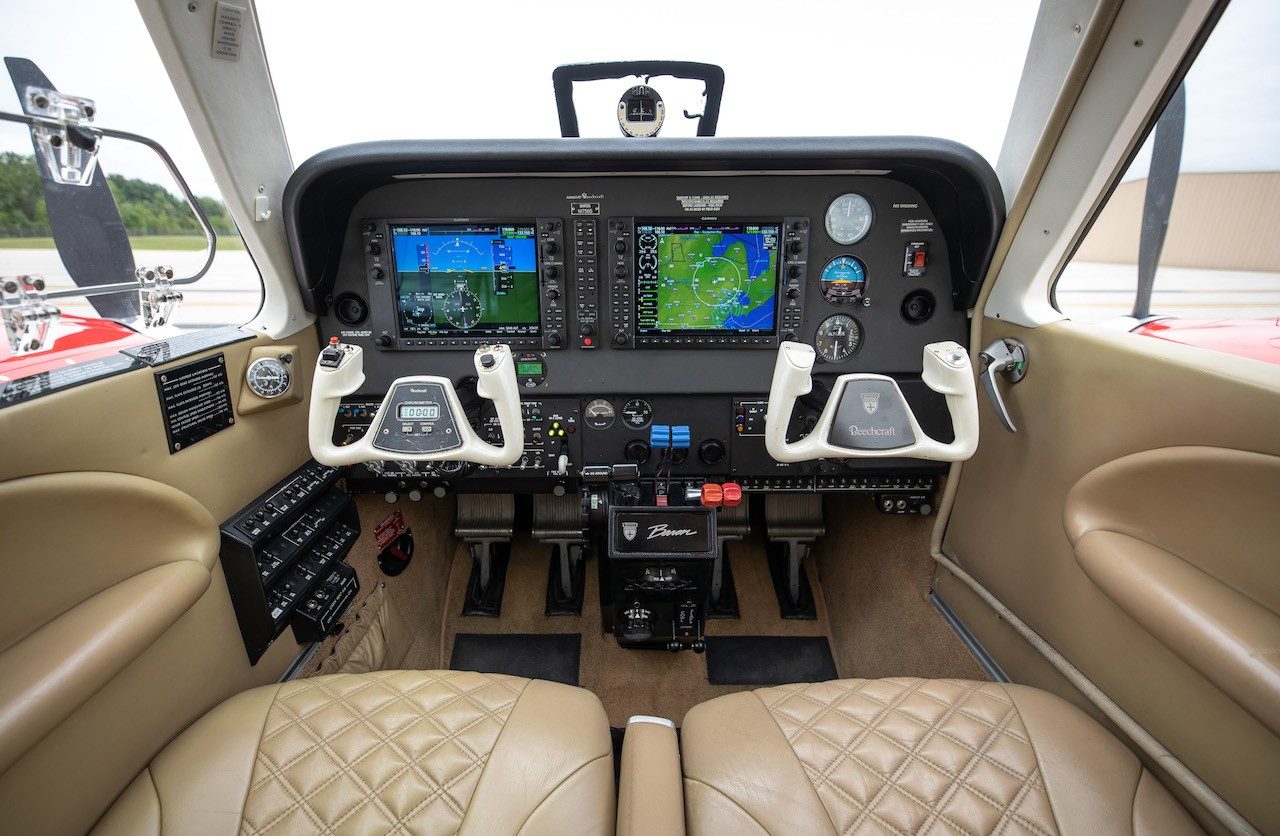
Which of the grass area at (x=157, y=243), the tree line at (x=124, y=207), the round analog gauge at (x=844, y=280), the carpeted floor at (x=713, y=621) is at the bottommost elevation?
the carpeted floor at (x=713, y=621)

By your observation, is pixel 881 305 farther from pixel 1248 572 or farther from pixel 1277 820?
pixel 1277 820

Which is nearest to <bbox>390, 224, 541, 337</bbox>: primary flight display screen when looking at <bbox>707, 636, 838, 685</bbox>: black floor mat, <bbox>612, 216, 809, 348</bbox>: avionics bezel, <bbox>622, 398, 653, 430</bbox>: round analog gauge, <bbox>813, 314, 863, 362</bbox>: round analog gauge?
<bbox>612, 216, 809, 348</bbox>: avionics bezel

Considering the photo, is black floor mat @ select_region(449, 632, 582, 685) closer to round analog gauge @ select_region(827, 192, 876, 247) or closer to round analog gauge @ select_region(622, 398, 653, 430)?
round analog gauge @ select_region(622, 398, 653, 430)

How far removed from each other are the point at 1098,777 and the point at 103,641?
1.90 m

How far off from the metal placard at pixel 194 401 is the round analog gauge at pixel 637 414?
1.15 meters

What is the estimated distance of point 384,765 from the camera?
3.62ft

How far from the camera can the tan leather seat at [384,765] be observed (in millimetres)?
1021

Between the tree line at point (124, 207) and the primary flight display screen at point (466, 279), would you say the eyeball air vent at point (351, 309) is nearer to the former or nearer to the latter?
the primary flight display screen at point (466, 279)

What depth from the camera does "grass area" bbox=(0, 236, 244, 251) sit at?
46.6 inches

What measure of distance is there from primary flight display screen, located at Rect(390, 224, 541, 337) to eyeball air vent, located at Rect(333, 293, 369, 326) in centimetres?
13

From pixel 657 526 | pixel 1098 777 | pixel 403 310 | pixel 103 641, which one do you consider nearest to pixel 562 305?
pixel 403 310

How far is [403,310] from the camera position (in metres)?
1.89

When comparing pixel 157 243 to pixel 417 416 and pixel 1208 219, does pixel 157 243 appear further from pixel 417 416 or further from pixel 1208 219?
pixel 1208 219

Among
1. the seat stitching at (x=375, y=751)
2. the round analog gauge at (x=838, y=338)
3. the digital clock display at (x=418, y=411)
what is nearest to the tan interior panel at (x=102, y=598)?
the seat stitching at (x=375, y=751)
